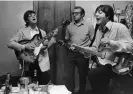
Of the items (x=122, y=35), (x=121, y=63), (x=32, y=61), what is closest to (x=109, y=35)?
(x=122, y=35)

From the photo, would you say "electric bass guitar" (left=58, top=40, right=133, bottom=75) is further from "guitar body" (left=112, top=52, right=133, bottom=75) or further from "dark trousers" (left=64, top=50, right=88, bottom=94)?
"dark trousers" (left=64, top=50, right=88, bottom=94)

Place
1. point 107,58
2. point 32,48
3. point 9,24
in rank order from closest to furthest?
point 107,58
point 32,48
point 9,24

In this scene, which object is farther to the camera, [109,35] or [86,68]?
[86,68]

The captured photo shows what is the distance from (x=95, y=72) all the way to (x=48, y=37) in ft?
3.32

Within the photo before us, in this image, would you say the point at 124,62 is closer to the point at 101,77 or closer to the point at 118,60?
the point at 118,60

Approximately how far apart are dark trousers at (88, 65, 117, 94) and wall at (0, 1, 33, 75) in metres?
1.85

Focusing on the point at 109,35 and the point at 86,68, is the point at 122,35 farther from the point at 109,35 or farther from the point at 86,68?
the point at 86,68

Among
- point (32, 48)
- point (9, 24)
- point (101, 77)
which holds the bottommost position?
point (101, 77)

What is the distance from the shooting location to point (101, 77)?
2877mm

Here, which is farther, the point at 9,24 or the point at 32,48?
the point at 9,24

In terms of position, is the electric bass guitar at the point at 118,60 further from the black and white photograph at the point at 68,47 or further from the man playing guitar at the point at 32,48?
the man playing guitar at the point at 32,48

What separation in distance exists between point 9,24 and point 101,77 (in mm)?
2219

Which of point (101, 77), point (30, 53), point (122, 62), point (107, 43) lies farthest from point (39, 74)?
point (122, 62)

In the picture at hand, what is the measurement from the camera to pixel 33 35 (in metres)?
3.54
